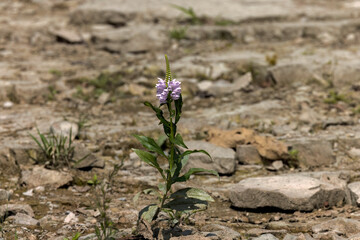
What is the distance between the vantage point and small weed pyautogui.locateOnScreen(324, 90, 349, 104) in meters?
4.73

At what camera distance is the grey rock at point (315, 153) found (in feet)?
12.6

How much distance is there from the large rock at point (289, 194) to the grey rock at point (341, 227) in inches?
10.5

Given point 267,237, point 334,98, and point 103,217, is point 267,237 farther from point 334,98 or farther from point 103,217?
point 334,98

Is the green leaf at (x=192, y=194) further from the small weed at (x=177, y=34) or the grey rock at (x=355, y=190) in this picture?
the small weed at (x=177, y=34)

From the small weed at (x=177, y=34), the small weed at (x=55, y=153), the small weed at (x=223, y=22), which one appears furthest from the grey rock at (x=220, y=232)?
the small weed at (x=223, y=22)

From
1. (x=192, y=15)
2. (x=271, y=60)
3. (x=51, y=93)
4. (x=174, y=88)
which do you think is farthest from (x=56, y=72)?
(x=174, y=88)

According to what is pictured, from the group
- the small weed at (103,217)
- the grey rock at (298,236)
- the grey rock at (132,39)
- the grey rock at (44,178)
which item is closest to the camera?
the small weed at (103,217)

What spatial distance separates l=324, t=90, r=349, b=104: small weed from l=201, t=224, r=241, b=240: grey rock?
2337 millimetres

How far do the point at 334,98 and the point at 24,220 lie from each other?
3.08 m

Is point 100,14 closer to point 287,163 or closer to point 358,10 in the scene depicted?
point 358,10

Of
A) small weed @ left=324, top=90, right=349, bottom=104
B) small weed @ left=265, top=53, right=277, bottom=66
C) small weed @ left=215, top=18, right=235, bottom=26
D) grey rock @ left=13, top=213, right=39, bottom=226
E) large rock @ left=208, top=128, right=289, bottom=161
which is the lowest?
grey rock @ left=13, top=213, right=39, bottom=226

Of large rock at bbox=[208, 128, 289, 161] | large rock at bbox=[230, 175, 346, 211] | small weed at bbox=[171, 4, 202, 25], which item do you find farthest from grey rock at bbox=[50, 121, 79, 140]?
small weed at bbox=[171, 4, 202, 25]

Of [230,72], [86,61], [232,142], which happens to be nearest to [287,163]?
[232,142]

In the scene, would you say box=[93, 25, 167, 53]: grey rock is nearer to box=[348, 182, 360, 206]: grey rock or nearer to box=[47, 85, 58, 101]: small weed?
box=[47, 85, 58, 101]: small weed
